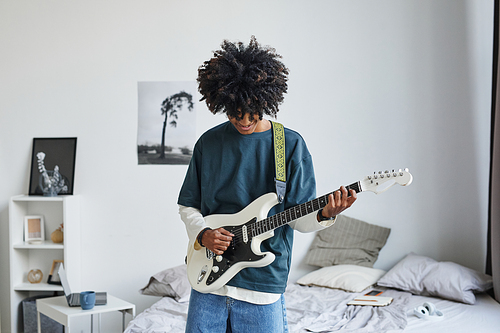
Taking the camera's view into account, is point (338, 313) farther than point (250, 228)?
Yes

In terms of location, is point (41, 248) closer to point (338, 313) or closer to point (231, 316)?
point (338, 313)

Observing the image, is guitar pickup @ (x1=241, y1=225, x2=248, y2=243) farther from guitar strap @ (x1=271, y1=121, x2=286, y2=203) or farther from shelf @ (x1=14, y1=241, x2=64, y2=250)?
shelf @ (x1=14, y1=241, x2=64, y2=250)

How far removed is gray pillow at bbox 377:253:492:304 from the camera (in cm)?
241

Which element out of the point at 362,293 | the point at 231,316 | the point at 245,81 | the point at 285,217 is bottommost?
the point at 362,293

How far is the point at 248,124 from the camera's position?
1202 millimetres

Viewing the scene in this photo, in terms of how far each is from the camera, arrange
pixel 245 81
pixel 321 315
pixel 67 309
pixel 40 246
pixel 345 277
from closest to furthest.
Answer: pixel 245 81 → pixel 321 315 → pixel 67 309 → pixel 345 277 → pixel 40 246

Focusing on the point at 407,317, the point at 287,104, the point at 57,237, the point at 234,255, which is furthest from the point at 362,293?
the point at 57,237

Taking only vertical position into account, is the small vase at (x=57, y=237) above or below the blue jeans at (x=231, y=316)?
below

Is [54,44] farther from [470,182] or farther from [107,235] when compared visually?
[470,182]

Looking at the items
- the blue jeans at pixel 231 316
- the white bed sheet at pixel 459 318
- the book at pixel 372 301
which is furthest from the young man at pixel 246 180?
the book at pixel 372 301

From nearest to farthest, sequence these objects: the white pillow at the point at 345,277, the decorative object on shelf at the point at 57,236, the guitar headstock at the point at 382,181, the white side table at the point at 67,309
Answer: the guitar headstock at the point at 382,181, the white side table at the point at 67,309, the white pillow at the point at 345,277, the decorative object on shelf at the point at 57,236

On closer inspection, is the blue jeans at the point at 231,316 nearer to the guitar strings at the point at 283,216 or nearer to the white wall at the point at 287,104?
the guitar strings at the point at 283,216

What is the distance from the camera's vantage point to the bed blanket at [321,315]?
201 cm

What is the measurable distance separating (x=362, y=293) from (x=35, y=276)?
2190 millimetres
